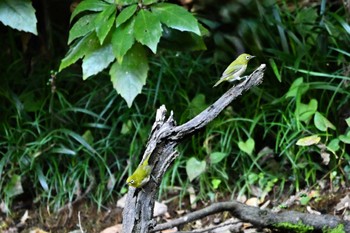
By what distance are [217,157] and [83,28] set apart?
3.22 ft

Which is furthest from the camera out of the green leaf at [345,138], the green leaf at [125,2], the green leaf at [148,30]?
the green leaf at [345,138]

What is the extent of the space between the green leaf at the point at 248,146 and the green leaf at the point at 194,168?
216 mm

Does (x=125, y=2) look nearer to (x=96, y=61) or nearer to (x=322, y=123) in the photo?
Result: (x=96, y=61)

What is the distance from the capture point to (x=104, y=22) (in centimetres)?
276

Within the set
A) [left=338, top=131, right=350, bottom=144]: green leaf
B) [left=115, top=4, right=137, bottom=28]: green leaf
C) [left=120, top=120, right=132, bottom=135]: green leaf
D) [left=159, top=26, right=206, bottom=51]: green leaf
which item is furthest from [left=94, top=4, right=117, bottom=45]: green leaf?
[left=338, top=131, right=350, bottom=144]: green leaf

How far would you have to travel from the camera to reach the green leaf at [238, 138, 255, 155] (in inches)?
124

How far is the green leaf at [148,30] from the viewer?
2.62 metres

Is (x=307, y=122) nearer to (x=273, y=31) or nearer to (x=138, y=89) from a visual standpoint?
(x=273, y=31)

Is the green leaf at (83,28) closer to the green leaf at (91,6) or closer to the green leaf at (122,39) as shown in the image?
the green leaf at (91,6)

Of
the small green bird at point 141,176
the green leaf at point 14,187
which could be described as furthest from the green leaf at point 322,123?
the green leaf at point 14,187

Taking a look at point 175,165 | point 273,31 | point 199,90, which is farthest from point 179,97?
point 273,31

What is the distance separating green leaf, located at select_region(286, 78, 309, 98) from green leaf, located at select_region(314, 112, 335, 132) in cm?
18

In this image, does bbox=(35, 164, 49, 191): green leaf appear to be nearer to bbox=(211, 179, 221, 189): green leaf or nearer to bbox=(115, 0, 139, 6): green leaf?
bbox=(211, 179, 221, 189): green leaf

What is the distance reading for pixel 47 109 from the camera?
374 centimetres
